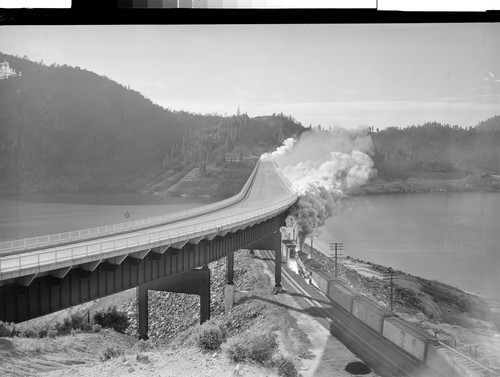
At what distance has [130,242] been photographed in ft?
51.3

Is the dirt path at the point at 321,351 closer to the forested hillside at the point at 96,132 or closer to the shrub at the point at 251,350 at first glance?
the shrub at the point at 251,350

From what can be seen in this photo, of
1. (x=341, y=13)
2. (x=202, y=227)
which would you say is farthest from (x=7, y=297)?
(x=341, y=13)

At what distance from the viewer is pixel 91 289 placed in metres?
13.7

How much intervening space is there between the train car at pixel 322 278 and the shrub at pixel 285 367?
7387 millimetres

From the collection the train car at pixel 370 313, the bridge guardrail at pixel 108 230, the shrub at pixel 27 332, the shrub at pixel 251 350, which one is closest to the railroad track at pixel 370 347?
the train car at pixel 370 313

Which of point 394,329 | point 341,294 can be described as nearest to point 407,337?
point 394,329

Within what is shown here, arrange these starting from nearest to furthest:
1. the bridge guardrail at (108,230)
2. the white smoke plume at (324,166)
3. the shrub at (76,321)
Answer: the bridge guardrail at (108,230), the white smoke plume at (324,166), the shrub at (76,321)

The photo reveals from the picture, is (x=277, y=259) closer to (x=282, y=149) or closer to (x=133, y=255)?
(x=282, y=149)

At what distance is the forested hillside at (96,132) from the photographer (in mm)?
17312

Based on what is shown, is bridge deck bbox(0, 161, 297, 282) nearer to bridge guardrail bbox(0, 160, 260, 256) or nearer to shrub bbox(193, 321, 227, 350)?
bridge guardrail bbox(0, 160, 260, 256)

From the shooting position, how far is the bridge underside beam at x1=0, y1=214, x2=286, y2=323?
1202 cm

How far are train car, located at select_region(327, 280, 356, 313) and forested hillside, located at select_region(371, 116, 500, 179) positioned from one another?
470cm

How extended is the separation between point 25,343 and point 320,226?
12.3 meters

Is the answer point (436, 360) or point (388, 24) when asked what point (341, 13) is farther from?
point (436, 360)
